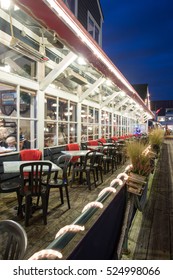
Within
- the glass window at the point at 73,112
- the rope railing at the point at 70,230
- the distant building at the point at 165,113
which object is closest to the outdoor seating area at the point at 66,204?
the rope railing at the point at 70,230

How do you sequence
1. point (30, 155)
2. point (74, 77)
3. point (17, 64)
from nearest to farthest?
point (30, 155) → point (17, 64) → point (74, 77)

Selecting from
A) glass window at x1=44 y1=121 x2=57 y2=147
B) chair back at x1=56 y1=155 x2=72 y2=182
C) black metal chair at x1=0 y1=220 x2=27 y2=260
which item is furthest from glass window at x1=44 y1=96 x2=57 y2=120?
black metal chair at x1=0 y1=220 x2=27 y2=260

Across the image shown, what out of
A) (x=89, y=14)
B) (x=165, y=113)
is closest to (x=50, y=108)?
(x=89, y=14)

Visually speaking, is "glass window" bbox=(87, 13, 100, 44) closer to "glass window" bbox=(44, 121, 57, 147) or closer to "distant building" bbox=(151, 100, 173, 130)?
"glass window" bbox=(44, 121, 57, 147)

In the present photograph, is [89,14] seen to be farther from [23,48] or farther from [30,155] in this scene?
[30,155]

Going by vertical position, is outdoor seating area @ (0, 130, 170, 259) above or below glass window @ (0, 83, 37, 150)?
below

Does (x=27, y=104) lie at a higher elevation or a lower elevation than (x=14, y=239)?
higher

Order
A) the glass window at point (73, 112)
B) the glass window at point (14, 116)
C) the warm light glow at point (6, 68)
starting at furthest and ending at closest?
the glass window at point (73, 112), the glass window at point (14, 116), the warm light glow at point (6, 68)

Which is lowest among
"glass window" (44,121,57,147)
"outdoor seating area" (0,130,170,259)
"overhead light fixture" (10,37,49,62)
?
"outdoor seating area" (0,130,170,259)

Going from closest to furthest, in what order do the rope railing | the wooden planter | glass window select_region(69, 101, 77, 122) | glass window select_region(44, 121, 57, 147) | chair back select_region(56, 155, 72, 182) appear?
the rope railing → the wooden planter → chair back select_region(56, 155, 72, 182) → glass window select_region(44, 121, 57, 147) → glass window select_region(69, 101, 77, 122)

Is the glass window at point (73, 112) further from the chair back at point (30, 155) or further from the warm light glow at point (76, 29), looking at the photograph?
the chair back at point (30, 155)

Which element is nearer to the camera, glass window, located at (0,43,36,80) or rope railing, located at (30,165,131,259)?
rope railing, located at (30,165,131,259)

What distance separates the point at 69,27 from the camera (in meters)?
2.95

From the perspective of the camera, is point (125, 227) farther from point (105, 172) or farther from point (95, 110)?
point (95, 110)
